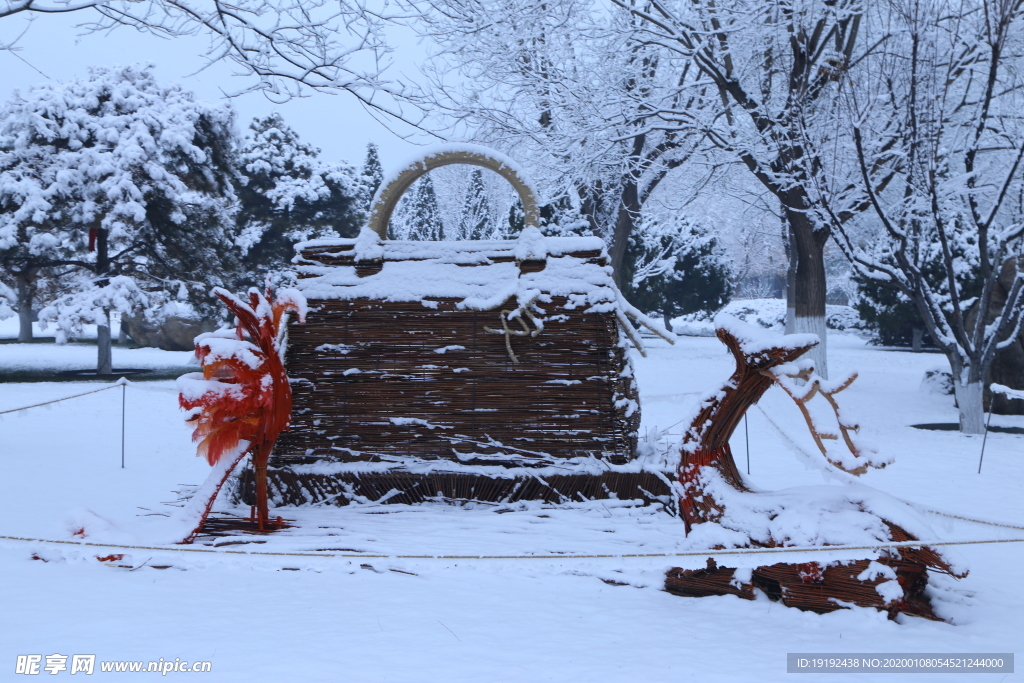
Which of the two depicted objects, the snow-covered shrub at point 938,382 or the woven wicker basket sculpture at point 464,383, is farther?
the snow-covered shrub at point 938,382

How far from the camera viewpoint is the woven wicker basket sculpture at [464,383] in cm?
324

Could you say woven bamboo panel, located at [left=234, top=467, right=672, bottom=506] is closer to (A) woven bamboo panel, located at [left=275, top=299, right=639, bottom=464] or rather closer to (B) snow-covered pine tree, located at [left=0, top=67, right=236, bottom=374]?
(A) woven bamboo panel, located at [left=275, top=299, right=639, bottom=464]

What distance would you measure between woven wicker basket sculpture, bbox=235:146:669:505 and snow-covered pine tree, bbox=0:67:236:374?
11343mm

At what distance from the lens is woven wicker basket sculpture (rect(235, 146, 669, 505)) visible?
324 cm

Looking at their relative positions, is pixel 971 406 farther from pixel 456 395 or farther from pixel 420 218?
pixel 420 218

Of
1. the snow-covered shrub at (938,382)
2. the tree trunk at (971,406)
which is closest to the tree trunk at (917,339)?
the snow-covered shrub at (938,382)

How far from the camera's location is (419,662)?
1886 mm

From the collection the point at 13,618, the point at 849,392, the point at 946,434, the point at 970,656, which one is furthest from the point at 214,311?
the point at 970,656

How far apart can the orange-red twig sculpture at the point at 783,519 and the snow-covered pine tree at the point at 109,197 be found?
1291 centimetres

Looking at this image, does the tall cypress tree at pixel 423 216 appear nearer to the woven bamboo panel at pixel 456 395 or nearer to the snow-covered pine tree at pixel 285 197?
the snow-covered pine tree at pixel 285 197

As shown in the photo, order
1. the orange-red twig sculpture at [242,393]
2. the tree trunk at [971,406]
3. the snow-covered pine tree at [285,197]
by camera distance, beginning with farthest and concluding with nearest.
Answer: the snow-covered pine tree at [285,197], the tree trunk at [971,406], the orange-red twig sculpture at [242,393]

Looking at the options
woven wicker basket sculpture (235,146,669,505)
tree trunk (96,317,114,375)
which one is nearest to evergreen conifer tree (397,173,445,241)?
tree trunk (96,317,114,375)

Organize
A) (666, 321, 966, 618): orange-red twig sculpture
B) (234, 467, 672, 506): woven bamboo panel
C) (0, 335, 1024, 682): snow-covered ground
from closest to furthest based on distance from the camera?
(0, 335, 1024, 682): snow-covered ground → (666, 321, 966, 618): orange-red twig sculpture → (234, 467, 672, 506): woven bamboo panel

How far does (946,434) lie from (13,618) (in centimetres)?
856
